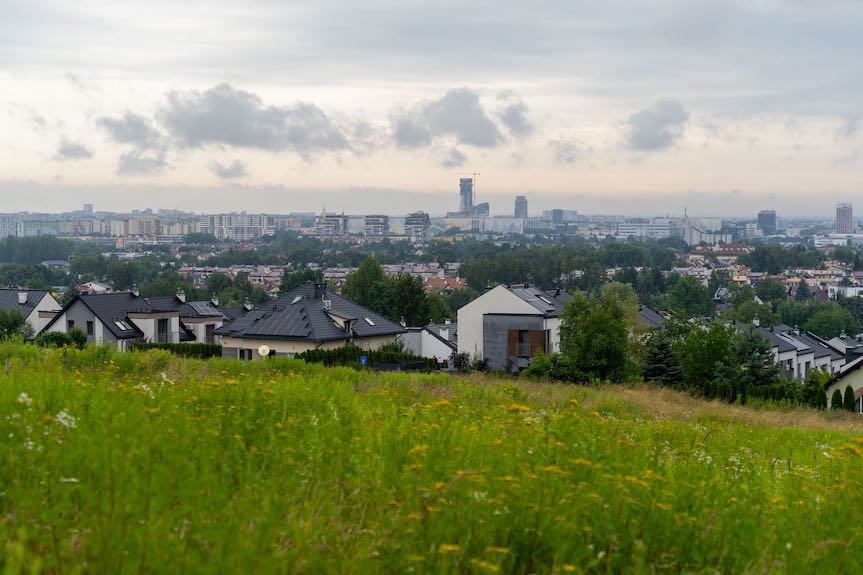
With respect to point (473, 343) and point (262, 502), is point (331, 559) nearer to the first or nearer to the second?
point (262, 502)

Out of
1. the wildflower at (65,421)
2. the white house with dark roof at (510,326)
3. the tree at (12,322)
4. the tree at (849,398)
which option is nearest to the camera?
the wildflower at (65,421)

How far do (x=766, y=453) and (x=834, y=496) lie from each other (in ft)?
14.2

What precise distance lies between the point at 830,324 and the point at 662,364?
258 feet

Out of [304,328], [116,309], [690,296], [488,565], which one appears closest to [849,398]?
[304,328]

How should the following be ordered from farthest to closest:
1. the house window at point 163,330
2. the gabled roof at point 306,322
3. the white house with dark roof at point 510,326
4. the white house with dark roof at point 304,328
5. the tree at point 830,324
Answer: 1. the tree at point 830,324
2. the white house with dark roof at point 510,326
3. the house window at point 163,330
4. the gabled roof at point 306,322
5. the white house with dark roof at point 304,328

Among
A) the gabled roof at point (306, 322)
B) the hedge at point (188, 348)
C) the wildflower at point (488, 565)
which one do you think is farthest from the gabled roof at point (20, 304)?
the wildflower at point (488, 565)

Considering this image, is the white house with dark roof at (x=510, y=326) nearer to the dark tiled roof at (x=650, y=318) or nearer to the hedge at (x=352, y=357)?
the dark tiled roof at (x=650, y=318)

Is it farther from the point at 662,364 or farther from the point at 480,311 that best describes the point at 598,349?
the point at 480,311

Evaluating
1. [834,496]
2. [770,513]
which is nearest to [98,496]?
[770,513]

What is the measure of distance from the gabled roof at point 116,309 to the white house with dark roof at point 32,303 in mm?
7192

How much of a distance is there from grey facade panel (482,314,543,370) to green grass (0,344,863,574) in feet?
123

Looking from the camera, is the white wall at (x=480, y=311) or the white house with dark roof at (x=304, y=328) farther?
the white wall at (x=480, y=311)

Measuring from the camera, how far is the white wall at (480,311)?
4481cm

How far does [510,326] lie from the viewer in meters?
44.9
